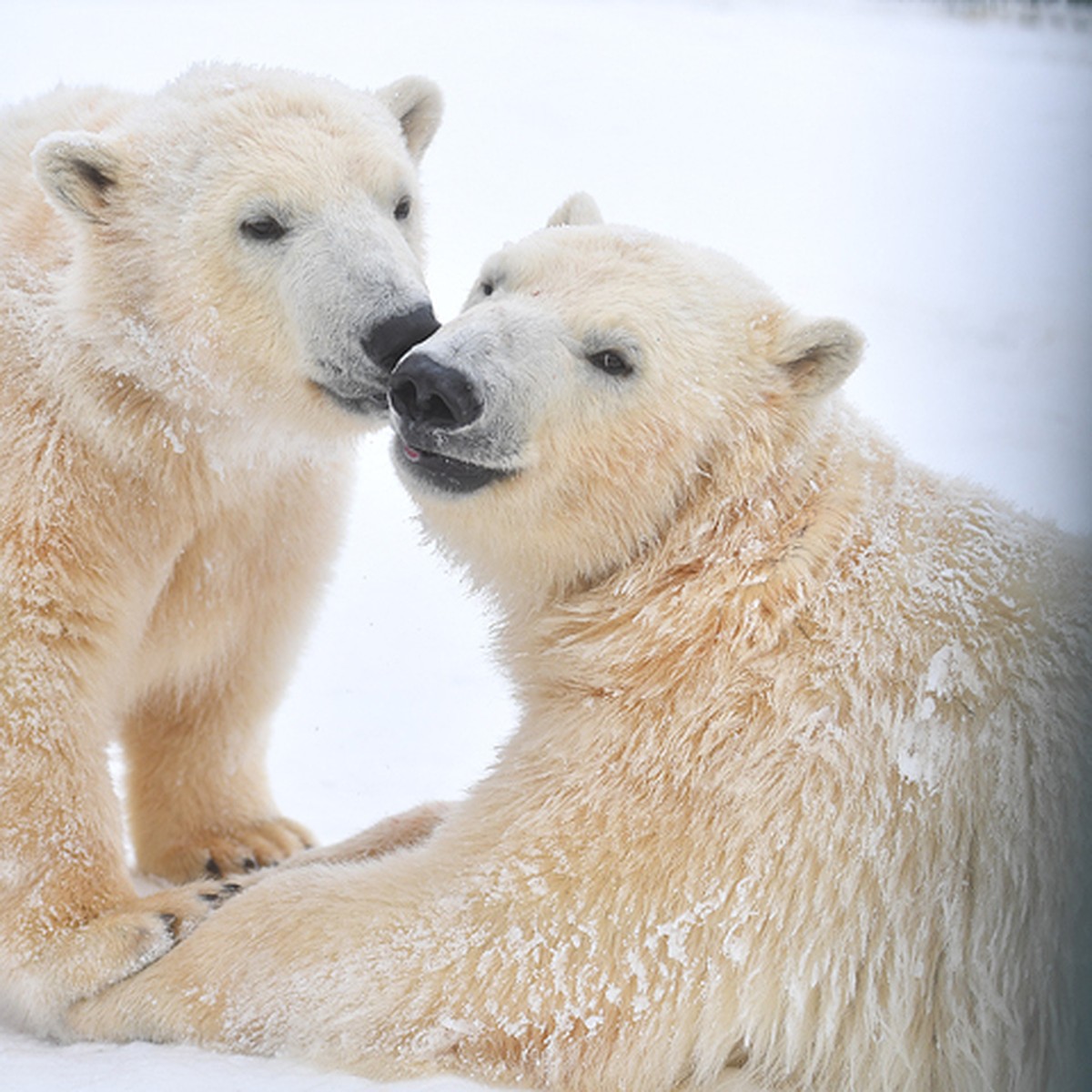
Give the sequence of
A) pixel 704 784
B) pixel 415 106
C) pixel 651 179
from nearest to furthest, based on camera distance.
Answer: pixel 704 784 → pixel 415 106 → pixel 651 179

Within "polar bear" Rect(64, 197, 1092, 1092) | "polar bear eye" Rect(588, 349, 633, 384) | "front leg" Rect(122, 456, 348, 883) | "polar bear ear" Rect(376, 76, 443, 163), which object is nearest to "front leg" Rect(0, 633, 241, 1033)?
"polar bear" Rect(64, 197, 1092, 1092)

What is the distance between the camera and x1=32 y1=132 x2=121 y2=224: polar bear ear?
11.2 feet

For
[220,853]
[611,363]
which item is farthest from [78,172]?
[220,853]

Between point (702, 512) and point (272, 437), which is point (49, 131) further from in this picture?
point (702, 512)

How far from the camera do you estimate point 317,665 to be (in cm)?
599

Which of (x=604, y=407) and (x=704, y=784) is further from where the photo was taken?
(x=604, y=407)

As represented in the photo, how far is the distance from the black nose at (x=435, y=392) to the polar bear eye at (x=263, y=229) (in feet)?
2.35

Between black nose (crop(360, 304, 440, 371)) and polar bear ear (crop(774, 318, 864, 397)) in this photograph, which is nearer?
polar bear ear (crop(774, 318, 864, 397))

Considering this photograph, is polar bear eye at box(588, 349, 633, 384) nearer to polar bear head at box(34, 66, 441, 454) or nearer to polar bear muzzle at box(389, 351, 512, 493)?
polar bear muzzle at box(389, 351, 512, 493)

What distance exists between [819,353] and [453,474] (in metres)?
0.85

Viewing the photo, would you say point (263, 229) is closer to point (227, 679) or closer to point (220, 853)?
point (227, 679)

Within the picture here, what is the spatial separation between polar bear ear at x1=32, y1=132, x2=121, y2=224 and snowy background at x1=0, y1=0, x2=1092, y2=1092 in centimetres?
98

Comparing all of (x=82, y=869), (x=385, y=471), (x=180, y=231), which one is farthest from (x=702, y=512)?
(x=385, y=471)

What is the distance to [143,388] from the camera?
3516mm
